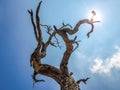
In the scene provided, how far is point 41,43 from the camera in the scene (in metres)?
10.2

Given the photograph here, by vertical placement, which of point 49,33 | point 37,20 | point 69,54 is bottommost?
point 69,54

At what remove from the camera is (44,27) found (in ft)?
40.3

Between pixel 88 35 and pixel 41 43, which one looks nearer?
pixel 41 43

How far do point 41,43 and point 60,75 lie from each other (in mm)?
1942

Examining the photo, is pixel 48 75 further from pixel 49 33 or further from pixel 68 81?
pixel 49 33

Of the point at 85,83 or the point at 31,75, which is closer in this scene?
the point at 85,83

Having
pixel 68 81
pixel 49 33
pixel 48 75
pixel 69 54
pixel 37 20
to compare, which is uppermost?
pixel 49 33

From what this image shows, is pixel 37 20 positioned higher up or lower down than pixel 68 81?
higher up

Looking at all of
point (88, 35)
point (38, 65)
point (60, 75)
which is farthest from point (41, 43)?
point (88, 35)

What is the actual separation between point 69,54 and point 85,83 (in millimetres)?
1733

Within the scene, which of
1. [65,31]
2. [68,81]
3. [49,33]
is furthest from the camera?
[49,33]

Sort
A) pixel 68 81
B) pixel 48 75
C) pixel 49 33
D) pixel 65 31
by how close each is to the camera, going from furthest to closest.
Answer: pixel 49 33 < pixel 65 31 < pixel 48 75 < pixel 68 81

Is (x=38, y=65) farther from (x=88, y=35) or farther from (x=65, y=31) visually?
(x=88, y=35)

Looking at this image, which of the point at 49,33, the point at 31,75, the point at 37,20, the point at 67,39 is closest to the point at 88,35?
the point at 67,39
